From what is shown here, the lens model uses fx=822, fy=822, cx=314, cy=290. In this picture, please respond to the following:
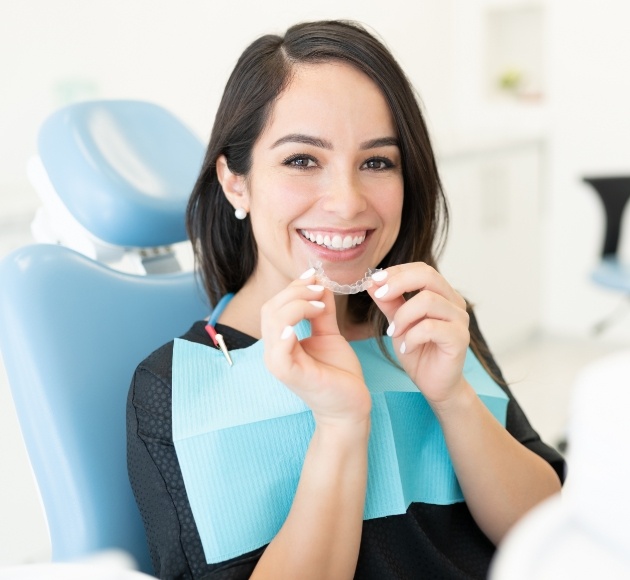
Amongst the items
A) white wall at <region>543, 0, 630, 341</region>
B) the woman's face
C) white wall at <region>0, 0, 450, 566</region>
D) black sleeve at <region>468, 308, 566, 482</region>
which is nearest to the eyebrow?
the woman's face

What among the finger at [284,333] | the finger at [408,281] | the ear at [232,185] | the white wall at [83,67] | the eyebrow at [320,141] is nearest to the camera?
the finger at [284,333]

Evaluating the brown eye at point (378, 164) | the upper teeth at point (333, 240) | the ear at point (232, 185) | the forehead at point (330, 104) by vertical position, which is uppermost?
the forehead at point (330, 104)

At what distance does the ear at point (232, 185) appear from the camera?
1178mm

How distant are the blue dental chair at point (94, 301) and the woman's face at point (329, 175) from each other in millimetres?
220

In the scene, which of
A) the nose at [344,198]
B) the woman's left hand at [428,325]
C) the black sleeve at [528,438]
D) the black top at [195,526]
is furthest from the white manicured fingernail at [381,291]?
the black sleeve at [528,438]

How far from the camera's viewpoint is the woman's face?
41.5 inches

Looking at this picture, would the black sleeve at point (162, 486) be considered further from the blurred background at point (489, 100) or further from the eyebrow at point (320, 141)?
the blurred background at point (489, 100)

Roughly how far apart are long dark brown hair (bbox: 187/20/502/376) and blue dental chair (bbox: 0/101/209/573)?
0.06 metres

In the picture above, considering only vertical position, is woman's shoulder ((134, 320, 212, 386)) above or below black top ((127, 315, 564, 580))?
above

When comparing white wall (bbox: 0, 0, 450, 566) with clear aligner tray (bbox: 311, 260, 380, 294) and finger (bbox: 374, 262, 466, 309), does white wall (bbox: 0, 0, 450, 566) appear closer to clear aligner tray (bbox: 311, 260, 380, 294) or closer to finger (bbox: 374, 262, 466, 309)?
clear aligner tray (bbox: 311, 260, 380, 294)

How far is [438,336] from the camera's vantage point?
934 mm

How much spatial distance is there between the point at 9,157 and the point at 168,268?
113cm

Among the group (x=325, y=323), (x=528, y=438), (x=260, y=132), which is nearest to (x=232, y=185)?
(x=260, y=132)

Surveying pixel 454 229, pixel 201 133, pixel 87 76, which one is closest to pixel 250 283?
pixel 87 76
